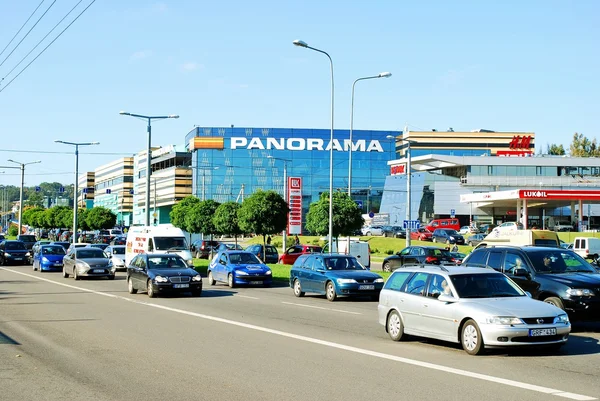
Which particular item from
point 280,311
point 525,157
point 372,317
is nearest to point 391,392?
point 372,317

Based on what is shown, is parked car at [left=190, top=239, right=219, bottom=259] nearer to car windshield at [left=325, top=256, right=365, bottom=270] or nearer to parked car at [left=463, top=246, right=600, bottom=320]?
car windshield at [left=325, top=256, right=365, bottom=270]

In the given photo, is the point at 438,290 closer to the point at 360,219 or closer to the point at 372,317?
the point at 372,317

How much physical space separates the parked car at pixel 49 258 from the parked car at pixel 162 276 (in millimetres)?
18976

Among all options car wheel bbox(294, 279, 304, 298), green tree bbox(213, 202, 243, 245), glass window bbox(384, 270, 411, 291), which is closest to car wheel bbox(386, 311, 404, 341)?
glass window bbox(384, 270, 411, 291)

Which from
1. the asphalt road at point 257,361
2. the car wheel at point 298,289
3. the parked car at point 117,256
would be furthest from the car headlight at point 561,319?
the parked car at point 117,256

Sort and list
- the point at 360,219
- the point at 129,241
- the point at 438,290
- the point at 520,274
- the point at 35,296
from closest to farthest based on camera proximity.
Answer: the point at 438,290 → the point at 520,274 → the point at 35,296 → the point at 129,241 → the point at 360,219

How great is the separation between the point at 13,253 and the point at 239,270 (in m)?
28.2

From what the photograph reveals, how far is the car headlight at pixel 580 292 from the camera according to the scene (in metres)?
15.1

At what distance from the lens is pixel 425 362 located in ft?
38.4

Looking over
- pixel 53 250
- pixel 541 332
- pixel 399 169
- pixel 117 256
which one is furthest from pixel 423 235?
pixel 541 332

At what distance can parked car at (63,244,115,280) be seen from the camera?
36562mm

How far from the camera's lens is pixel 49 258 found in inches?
1746

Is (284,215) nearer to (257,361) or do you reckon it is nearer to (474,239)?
(474,239)

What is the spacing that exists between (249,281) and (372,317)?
12459 mm
